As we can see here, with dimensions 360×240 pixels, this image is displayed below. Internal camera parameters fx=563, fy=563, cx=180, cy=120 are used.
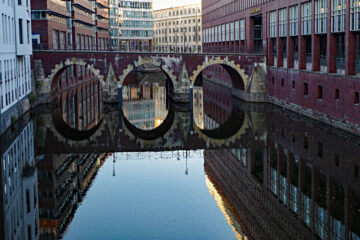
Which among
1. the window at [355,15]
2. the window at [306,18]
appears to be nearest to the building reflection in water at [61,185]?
the window at [355,15]

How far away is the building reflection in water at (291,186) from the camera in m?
22.2

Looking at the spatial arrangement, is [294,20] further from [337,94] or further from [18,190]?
[18,190]

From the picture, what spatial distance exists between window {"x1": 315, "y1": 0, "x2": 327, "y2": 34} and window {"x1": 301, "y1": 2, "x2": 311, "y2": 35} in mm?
1953

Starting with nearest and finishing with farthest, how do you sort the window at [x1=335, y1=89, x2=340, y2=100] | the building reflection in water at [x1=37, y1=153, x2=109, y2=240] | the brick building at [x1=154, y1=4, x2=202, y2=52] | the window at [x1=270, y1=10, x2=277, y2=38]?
the building reflection in water at [x1=37, y1=153, x2=109, y2=240] → the window at [x1=335, y1=89, x2=340, y2=100] → the window at [x1=270, y1=10, x2=277, y2=38] → the brick building at [x1=154, y1=4, x2=202, y2=52]

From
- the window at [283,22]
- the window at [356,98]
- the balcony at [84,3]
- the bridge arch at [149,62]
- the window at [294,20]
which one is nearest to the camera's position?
the window at [356,98]

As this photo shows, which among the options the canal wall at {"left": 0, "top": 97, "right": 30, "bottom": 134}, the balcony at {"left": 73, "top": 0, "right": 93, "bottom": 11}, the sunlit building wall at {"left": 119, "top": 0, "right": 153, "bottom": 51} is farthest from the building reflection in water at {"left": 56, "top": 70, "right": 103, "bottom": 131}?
the sunlit building wall at {"left": 119, "top": 0, "right": 153, "bottom": 51}

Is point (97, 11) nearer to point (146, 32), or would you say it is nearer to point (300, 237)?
point (146, 32)

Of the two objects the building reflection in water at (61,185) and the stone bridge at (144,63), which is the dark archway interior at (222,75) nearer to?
the stone bridge at (144,63)

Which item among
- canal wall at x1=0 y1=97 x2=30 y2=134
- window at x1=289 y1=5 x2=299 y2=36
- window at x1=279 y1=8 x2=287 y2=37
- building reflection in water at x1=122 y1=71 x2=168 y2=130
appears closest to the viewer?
canal wall at x1=0 y1=97 x2=30 y2=134

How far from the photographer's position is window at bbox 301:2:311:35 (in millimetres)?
52534

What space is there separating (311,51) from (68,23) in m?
47.8

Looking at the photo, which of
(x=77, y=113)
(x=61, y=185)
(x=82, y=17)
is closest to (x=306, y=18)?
(x=77, y=113)

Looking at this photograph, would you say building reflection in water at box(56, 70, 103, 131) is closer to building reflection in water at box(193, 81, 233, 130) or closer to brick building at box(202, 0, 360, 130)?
building reflection in water at box(193, 81, 233, 130)

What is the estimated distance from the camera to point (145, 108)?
219 feet
